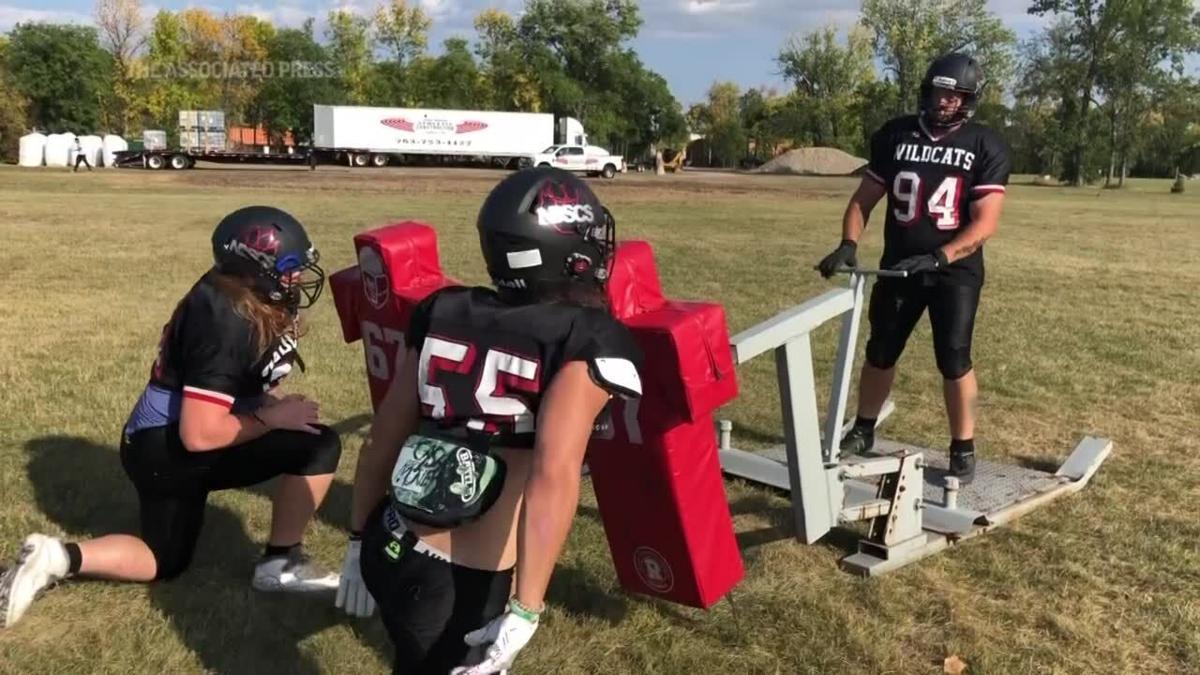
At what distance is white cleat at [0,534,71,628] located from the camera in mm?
3482

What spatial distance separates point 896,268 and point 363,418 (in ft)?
11.1

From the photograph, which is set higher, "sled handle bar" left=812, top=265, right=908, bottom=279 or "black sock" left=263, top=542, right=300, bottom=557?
"sled handle bar" left=812, top=265, right=908, bottom=279

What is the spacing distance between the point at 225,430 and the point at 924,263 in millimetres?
3149

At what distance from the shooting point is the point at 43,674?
11.1 ft

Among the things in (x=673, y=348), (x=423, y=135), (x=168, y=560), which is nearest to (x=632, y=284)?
(x=673, y=348)

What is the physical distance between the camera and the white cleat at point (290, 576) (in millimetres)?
3928

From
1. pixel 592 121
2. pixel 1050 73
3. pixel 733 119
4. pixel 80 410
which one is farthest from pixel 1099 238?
pixel 733 119

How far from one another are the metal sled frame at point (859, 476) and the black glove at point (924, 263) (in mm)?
211

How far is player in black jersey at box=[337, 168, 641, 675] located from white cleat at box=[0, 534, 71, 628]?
1853 millimetres

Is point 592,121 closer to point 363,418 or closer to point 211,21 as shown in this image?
point 211,21

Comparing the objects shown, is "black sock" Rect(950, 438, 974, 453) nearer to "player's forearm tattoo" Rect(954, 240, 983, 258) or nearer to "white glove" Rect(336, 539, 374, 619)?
"player's forearm tattoo" Rect(954, 240, 983, 258)

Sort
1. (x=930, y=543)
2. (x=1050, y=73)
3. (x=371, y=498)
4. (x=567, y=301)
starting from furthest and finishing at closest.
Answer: (x=1050, y=73)
(x=930, y=543)
(x=371, y=498)
(x=567, y=301)

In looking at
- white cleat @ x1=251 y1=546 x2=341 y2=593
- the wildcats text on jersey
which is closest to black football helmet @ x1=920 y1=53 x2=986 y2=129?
the wildcats text on jersey

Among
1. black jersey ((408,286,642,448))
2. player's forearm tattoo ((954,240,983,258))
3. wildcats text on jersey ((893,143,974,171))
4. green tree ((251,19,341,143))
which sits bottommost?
black jersey ((408,286,642,448))
